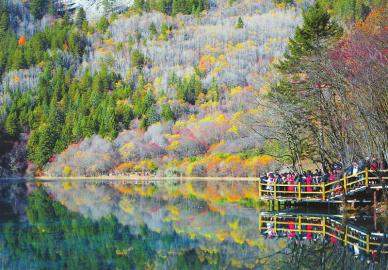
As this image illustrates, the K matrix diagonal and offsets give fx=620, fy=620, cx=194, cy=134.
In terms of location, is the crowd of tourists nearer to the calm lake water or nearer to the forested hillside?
the forested hillside

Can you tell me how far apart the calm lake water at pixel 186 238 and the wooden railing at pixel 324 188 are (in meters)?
0.93

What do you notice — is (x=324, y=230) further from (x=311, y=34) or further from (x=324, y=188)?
(x=311, y=34)

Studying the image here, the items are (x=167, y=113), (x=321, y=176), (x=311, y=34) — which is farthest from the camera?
(x=167, y=113)

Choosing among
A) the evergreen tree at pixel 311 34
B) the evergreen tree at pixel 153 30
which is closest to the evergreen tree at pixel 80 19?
the evergreen tree at pixel 153 30

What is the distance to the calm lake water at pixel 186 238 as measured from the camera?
66.4ft

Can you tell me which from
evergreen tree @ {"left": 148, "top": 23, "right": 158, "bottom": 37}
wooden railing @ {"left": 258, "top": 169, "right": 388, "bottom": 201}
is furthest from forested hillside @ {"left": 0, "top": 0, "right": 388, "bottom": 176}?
wooden railing @ {"left": 258, "top": 169, "right": 388, "bottom": 201}

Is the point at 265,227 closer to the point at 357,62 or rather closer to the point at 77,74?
the point at 357,62

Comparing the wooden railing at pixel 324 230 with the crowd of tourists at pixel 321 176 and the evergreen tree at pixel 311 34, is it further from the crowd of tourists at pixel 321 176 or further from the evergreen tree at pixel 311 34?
the evergreen tree at pixel 311 34

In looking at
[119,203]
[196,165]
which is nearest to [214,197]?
[119,203]

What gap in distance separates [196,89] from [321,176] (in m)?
87.3

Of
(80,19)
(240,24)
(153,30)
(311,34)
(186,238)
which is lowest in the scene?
(80,19)

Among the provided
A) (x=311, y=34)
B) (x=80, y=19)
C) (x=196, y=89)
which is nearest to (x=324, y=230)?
(x=311, y=34)

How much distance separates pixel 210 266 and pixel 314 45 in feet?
77.5

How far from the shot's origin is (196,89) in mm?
118125
